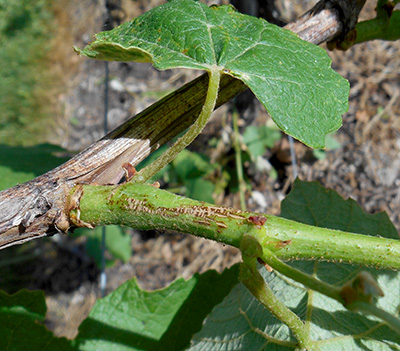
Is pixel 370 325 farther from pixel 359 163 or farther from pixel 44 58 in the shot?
pixel 44 58

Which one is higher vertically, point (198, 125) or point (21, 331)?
point (198, 125)

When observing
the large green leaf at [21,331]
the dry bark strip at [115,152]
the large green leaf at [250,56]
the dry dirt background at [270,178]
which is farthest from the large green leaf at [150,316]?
the dry dirt background at [270,178]

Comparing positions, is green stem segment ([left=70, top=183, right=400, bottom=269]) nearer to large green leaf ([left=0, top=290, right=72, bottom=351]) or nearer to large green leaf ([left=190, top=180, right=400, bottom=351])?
large green leaf ([left=190, top=180, right=400, bottom=351])

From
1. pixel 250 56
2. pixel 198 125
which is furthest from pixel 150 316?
pixel 250 56

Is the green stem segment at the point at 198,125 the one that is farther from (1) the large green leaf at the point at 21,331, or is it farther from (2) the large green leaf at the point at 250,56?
(1) the large green leaf at the point at 21,331

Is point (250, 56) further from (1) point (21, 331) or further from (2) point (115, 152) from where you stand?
(1) point (21, 331)

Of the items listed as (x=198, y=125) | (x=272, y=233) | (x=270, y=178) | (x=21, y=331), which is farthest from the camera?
(x=270, y=178)

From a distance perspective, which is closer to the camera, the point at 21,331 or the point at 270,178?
the point at 21,331
